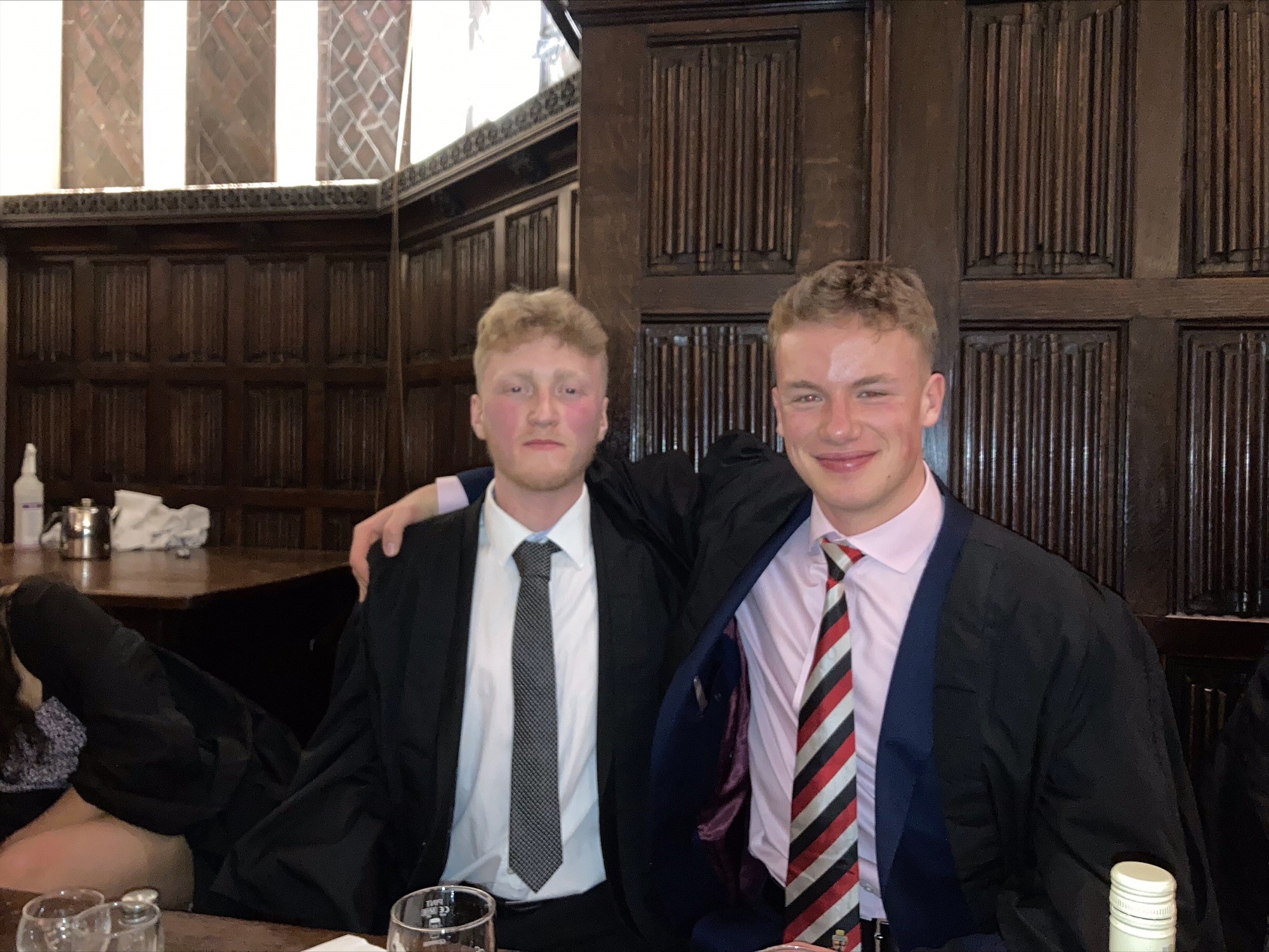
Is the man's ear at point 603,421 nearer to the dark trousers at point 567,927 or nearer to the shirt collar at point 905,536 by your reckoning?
the shirt collar at point 905,536

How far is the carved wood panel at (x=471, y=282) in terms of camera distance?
12.0ft

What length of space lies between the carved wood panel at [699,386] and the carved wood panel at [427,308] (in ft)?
6.49

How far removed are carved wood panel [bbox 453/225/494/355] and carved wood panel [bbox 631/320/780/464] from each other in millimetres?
1678

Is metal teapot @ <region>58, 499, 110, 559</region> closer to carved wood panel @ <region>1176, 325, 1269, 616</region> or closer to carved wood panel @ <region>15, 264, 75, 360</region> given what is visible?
carved wood panel @ <region>15, 264, 75, 360</region>

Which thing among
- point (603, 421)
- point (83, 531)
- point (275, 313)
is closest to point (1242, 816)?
point (603, 421)

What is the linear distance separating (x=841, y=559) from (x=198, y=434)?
157 inches

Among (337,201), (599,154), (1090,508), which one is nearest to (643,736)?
(1090,508)

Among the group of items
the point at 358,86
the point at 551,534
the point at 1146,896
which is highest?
the point at 358,86

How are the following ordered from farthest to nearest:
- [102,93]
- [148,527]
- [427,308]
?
[102,93], [427,308], [148,527]

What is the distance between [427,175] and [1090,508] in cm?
287

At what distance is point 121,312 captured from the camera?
4770 mm

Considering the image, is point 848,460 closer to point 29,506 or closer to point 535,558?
point 535,558

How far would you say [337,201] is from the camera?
427cm

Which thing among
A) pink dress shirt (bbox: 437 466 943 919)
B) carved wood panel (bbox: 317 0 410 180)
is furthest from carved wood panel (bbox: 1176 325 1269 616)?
carved wood panel (bbox: 317 0 410 180)
